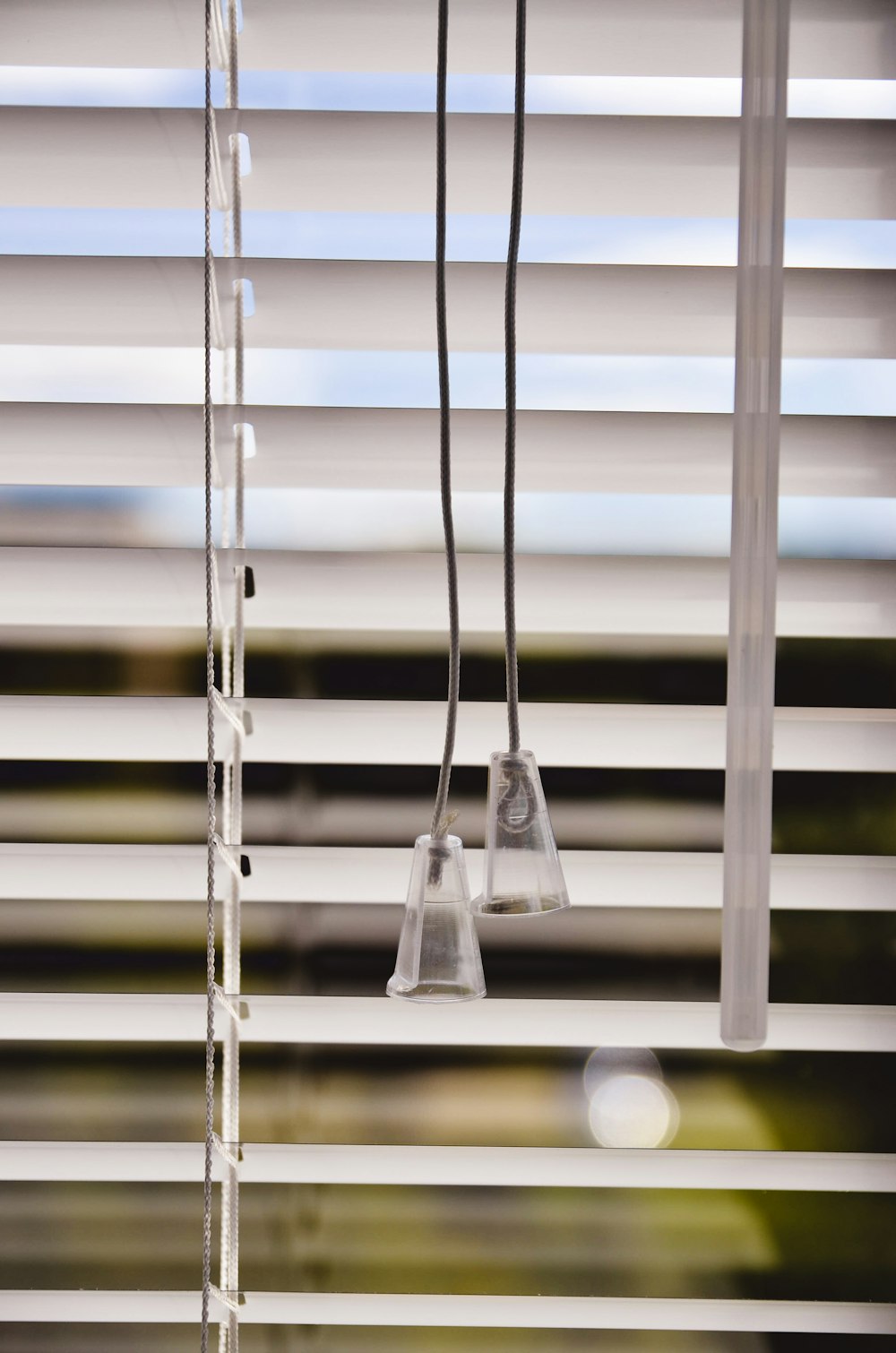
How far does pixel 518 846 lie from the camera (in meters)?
0.64

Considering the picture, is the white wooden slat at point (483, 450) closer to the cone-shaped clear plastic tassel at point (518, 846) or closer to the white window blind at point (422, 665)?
the white window blind at point (422, 665)

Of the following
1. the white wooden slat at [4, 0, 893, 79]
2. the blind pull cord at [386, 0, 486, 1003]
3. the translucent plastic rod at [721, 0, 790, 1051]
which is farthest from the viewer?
the white wooden slat at [4, 0, 893, 79]

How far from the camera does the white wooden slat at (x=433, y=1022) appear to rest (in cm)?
91

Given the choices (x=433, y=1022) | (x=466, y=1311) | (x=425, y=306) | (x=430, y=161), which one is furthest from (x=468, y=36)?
(x=466, y=1311)

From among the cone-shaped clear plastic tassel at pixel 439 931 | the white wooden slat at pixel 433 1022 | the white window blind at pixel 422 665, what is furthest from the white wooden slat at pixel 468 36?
the white wooden slat at pixel 433 1022

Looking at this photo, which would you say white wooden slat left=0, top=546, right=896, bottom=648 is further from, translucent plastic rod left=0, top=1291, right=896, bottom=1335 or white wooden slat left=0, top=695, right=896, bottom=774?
translucent plastic rod left=0, top=1291, right=896, bottom=1335

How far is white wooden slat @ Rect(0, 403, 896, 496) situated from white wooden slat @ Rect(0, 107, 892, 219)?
20 centimetres

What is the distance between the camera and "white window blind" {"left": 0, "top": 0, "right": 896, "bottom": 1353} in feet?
2.89

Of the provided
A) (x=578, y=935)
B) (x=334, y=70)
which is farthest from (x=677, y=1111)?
(x=334, y=70)

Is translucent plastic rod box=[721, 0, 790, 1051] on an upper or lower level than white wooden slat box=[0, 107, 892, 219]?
lower

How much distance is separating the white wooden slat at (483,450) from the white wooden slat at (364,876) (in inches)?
15.0

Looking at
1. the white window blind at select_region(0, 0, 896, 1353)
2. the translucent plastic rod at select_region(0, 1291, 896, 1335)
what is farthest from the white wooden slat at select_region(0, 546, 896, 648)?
the translucent plastic rod at select_region(0, 1291, 896, 1335)

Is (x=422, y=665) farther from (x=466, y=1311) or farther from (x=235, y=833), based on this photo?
(x=466, y=1311)

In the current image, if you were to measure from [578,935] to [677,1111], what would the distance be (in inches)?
9.0
